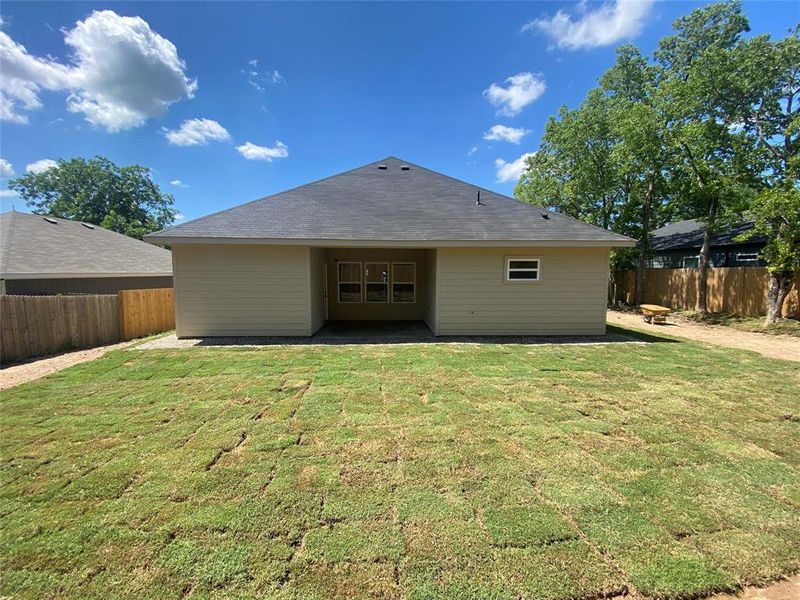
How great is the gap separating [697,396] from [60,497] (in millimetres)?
7223

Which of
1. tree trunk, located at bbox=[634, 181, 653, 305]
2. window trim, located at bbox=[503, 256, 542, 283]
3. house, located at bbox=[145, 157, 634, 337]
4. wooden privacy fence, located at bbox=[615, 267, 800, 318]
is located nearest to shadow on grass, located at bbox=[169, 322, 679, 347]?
house, located at bbox=[145, 157, 634, 337]

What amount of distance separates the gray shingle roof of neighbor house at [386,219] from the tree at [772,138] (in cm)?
640

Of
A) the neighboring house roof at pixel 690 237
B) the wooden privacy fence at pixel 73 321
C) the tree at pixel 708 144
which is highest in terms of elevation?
the tree at pixel 708 144

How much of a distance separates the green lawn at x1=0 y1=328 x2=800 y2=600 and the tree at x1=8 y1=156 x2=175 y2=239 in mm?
39381

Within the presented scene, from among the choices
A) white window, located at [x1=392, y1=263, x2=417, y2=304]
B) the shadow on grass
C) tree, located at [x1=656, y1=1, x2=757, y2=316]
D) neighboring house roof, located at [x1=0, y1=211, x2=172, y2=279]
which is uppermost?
tree, located at [x1=656, y1=1, x2=757, y2=316]

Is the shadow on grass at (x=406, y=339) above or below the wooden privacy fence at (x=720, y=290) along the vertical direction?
below

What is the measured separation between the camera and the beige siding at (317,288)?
9.19 metres

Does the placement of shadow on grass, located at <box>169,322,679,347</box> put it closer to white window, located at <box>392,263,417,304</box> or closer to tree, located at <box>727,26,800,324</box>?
white window, located at <box>392,263,417,304</box>

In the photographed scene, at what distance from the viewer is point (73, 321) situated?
7.91 m

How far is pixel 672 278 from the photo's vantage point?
15.8 m

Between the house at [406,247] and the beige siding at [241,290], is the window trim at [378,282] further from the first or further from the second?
the beige siding at [241,290]

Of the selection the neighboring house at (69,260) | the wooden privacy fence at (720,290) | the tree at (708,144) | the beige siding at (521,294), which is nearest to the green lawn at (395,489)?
the beige siding at (521,294)

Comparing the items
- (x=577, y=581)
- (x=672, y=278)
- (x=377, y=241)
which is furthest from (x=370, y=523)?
(x=672, y=278)

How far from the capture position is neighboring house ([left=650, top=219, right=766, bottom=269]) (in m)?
15.4
